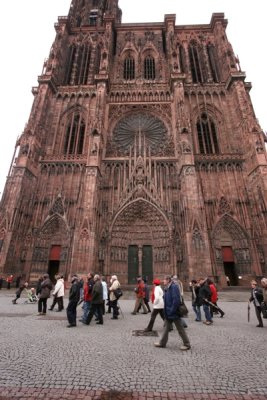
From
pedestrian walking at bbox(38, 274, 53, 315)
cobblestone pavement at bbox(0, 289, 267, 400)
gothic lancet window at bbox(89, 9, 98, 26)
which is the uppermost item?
gothic lancet window at bbox(89, 9, 98, 26)

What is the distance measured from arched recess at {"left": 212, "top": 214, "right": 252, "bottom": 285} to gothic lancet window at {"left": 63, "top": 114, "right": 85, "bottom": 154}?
659 inches

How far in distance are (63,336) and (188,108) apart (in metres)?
26.1

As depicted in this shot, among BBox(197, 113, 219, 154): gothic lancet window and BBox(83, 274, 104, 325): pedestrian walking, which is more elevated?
BBox(197, 113, 219, 154): gothic lancet window

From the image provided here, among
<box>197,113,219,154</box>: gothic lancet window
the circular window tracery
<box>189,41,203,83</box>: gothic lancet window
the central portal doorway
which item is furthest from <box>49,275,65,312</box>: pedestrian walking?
<box>189,41,203,83</box>: gothic lancet window

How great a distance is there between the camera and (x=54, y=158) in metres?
23.1

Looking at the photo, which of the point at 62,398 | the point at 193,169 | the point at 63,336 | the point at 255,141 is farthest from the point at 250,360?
the point at 255,141

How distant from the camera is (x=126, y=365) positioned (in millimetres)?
3686

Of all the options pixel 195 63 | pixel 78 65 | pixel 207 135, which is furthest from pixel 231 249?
pixel 78 65

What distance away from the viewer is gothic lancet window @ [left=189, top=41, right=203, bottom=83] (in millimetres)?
29227

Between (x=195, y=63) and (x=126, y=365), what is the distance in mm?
35929

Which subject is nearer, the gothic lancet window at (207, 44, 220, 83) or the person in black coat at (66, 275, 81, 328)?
the person in black coat at (66, 275, 81, 328)

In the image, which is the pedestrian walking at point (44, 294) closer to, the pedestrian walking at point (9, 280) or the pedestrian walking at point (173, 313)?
the pedestrian walking at point (173, 313)

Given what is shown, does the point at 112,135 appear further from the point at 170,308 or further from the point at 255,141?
the point at 170,308

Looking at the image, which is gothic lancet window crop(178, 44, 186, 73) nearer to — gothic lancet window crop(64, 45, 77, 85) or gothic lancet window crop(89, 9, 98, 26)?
gothic lancet window crop(64, 45, 77, 85)
